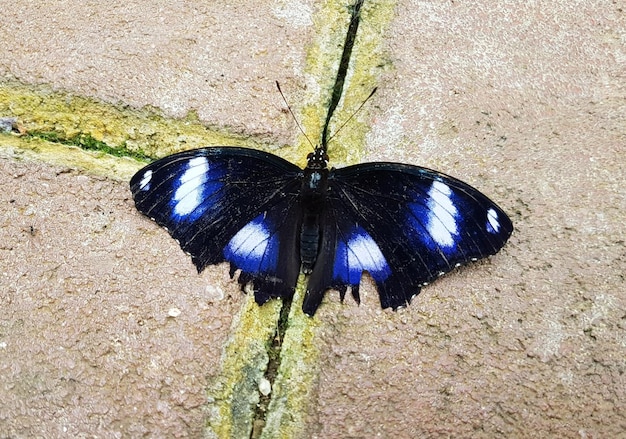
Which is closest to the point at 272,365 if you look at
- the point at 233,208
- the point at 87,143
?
the point at 233,208

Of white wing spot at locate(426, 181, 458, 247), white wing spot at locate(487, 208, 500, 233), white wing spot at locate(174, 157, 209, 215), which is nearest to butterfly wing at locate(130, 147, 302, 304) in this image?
white wing spot at locate(174, 157, 209, 215)

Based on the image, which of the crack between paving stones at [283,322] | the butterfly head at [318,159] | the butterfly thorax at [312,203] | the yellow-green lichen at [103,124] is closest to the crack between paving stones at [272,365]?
the crack between paving stones at [283,322]

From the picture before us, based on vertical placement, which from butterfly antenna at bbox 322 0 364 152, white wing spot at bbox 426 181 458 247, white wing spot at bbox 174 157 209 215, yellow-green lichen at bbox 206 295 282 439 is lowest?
yellow-green lichen at bbox 206 295 282 439

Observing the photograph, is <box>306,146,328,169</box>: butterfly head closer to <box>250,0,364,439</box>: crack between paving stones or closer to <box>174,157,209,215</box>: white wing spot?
<box>250,0,364,439</box>: crack between paving stones

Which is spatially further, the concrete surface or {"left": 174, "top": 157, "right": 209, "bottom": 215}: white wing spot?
{"left": 174, "top": 157, "right": 209, "bottom": 215}: white wing spot

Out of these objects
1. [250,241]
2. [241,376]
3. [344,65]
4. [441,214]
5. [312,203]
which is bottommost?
[241,376]

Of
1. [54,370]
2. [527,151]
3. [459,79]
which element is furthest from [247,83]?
[54,370]

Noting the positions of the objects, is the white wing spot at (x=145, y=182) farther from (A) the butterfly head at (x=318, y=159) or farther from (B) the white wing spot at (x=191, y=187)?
(A) the butterfly head at (x=318, y=159)

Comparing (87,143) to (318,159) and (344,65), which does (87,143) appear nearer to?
(318,159)
